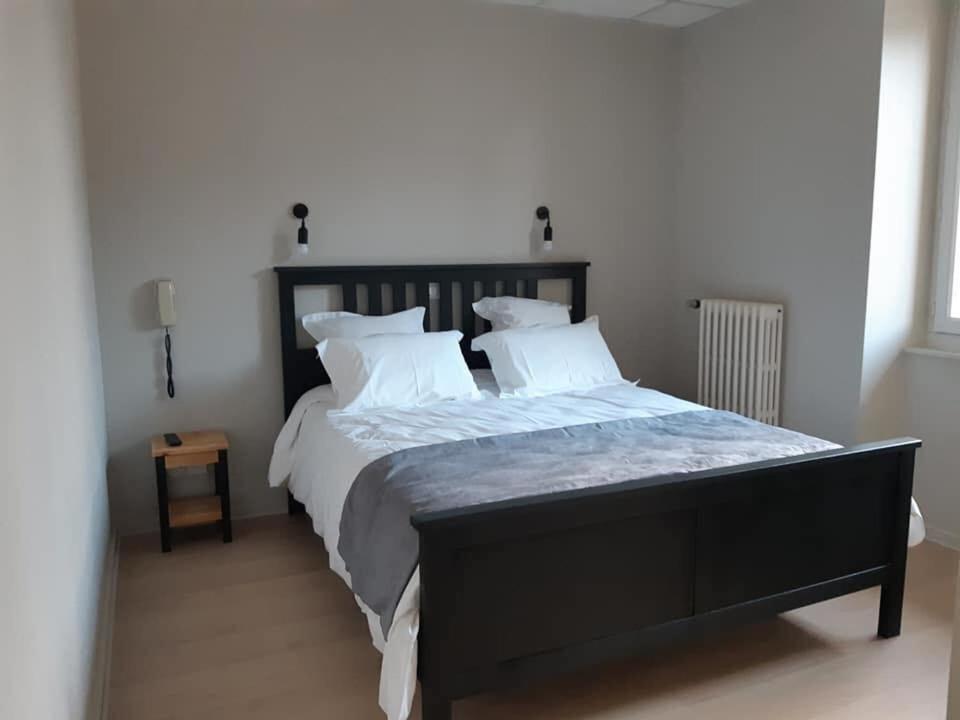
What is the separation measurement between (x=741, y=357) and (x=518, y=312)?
3.69ft

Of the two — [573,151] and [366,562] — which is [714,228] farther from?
[366,562]

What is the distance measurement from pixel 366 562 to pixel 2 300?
4.43ft

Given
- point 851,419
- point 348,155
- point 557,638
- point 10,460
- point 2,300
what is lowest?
point 557,638

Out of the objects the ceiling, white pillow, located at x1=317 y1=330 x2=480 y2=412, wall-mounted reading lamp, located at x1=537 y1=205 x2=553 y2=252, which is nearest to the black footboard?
white pillow, located at x1=317 y1=330 x2=480 y2=412

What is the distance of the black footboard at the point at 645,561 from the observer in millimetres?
1972

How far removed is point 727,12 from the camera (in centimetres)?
395

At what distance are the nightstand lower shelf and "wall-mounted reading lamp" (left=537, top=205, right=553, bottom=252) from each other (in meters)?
2.01

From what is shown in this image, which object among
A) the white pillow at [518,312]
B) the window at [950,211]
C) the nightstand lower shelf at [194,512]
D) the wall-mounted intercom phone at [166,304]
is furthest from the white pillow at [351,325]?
the window at [950,211]

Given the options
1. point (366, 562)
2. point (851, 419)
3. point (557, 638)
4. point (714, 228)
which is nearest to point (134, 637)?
point (366, 562)

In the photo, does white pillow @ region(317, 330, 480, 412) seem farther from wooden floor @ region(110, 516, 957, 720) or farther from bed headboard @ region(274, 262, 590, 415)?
wooden floor @ region(110, 516, 957, 720)

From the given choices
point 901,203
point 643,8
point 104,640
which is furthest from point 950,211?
point 104,640

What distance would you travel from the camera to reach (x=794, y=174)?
12.0ft

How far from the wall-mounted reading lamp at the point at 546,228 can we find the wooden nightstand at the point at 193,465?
6.05 ft

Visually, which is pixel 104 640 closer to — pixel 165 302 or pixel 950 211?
pixel 165 302
